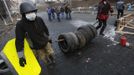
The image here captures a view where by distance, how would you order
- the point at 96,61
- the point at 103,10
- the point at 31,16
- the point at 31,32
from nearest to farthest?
1. the point at 31,16
2. the point at 31,32
3. the point at 96,61
4. the point at 103,10

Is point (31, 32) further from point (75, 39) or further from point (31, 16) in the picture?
point (75, 39)

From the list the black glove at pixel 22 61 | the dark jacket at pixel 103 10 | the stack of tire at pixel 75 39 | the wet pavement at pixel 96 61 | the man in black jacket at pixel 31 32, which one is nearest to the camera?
the black glove at pixel 22 61

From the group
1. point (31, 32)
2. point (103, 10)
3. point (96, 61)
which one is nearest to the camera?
point (31, 32)

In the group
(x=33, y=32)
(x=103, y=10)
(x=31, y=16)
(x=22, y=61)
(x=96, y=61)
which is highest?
(x=31, y=16)

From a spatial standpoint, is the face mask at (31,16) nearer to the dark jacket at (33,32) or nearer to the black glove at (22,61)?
the dark jacket at (33,32)

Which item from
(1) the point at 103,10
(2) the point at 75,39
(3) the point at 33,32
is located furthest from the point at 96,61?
(1) the point at 103,10

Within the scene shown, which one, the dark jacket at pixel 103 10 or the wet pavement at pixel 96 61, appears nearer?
the wet pavement at pixel 96 61

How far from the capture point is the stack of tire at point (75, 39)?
7618 mm

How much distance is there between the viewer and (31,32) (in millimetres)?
4922

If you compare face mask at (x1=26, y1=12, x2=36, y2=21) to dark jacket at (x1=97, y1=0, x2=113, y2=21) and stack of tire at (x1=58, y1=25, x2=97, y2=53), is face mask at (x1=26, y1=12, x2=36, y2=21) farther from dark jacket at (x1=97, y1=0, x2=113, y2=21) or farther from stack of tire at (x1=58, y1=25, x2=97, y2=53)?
dark jacket at (x1=97, y1=0, x2=113, y2=21)

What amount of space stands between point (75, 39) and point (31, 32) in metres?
3.08

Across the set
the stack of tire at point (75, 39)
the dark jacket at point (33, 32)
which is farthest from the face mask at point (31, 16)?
the stack of tire at point (75, 39)

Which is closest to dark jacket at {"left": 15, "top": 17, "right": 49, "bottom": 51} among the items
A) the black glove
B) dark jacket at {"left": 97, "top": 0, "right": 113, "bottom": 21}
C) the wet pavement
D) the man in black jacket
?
the man in black jacket

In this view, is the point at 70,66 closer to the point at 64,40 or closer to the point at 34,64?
the point at 64,40
